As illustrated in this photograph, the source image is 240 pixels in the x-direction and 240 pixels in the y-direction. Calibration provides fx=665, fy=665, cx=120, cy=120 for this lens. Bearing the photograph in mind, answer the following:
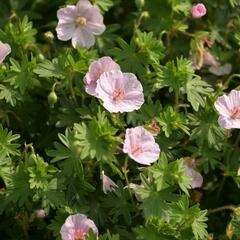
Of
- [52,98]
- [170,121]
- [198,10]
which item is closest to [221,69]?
[198,10]

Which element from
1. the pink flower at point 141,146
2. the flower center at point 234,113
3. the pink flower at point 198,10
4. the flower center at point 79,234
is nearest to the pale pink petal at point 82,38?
the pink flower at point 198,10

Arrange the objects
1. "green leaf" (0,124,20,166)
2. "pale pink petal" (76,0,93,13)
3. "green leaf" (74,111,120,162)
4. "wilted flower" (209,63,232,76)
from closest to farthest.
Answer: "green leaf" (74,111,120,162) → "green leaf" (0,124,20,166) → "pale pink petal" (76,0,93,13) → "wilted flower" (209,63,232,76)

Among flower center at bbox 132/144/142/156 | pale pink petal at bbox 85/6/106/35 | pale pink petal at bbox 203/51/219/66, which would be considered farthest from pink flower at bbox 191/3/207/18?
flower center at bbox 132/144/142/156

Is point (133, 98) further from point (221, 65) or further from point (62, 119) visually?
point (221, 65)

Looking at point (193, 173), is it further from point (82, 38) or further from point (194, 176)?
point (82, 38)

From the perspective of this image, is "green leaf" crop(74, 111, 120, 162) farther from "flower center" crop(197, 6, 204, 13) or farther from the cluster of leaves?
"flower center" crop(197, 6, 204, 13)

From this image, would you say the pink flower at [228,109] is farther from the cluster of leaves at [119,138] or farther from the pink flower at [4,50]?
the pink flower at [4,50]

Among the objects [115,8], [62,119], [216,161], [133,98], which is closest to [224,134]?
[216,161]
